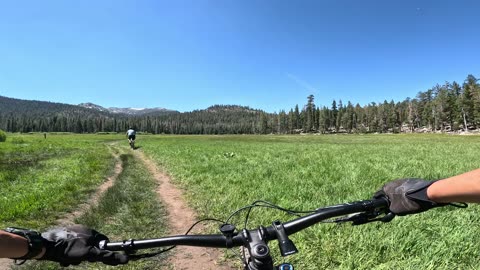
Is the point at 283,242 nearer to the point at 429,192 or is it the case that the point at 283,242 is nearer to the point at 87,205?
the point at 429,192

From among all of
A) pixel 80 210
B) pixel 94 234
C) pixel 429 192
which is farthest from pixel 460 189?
pixel 80 210

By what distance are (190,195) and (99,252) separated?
31.3 feet

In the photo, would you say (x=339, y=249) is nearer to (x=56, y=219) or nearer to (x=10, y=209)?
(x=56, y=219)

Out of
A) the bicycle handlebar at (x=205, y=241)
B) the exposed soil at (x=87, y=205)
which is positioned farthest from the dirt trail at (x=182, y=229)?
the bicycle handlebar at (x=205, y=241)

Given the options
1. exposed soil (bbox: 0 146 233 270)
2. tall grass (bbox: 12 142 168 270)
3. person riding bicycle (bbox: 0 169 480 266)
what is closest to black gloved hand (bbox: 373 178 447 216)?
person riding bicycle (bbox: 0 169 480 266)

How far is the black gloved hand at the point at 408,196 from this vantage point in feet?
6.77

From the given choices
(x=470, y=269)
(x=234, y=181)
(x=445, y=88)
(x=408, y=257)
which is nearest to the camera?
(x=470, y=269)

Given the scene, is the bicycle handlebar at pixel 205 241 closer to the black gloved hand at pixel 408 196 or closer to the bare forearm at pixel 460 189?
the black gloved hand at pixel 408 196

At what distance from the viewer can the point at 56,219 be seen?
8.62 metres

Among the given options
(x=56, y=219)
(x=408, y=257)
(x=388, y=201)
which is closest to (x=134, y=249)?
(x=388, y=201)

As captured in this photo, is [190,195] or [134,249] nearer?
[134,249]

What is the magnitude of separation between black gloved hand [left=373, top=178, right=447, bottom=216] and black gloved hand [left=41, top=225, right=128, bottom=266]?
79.1 inches

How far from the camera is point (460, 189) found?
173 centimetres

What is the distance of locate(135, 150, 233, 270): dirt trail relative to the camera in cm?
588
